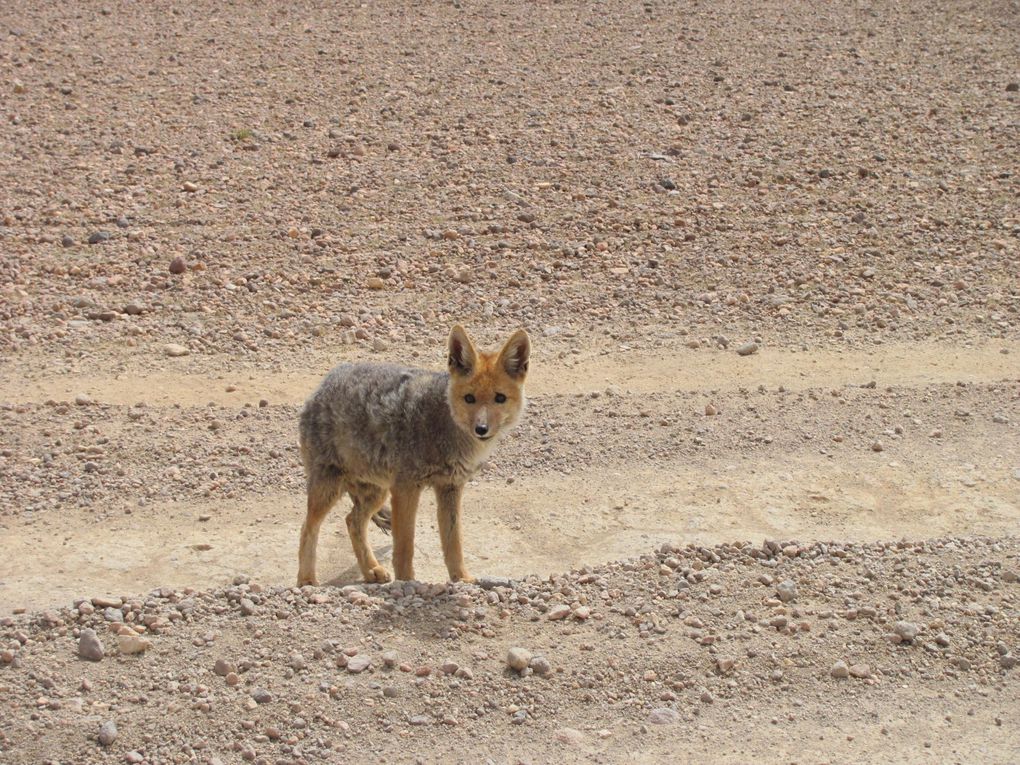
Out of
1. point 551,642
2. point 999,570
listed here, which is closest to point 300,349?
point 551,642

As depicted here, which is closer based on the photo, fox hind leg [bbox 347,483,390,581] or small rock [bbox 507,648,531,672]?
small rock [bbox 507,648,531,672]

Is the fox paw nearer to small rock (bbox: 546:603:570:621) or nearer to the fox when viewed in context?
the fox

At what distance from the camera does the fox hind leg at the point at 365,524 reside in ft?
32.0

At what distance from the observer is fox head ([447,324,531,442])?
353 inches

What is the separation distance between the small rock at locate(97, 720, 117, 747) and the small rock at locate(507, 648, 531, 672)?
2.23 meters

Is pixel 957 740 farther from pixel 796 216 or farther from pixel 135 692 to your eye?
pixel 796 216

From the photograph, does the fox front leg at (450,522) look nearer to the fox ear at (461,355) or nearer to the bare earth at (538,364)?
the bare earth at (538,364)

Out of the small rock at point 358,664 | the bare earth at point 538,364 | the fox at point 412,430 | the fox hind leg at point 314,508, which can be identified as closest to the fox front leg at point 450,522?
the fox at point 412,430

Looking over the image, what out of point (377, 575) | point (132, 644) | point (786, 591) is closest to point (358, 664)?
point (132, 644)

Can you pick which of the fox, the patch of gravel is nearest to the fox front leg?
the fox

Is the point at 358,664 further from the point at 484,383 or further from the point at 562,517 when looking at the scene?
the point at 562,517

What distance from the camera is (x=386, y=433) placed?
908cm

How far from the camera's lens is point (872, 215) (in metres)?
17.8

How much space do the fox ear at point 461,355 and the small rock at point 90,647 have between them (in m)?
2.86
